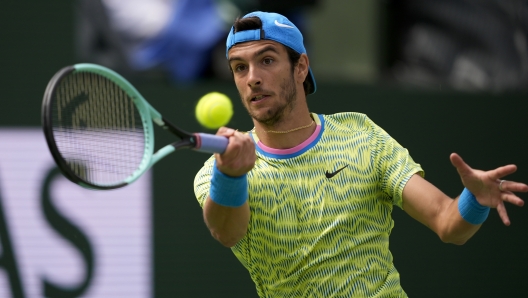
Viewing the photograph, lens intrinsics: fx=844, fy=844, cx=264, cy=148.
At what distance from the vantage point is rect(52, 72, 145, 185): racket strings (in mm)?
2936

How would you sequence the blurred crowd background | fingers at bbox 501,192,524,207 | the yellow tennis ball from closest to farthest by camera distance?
1. fingers at bbox 501,192,524,207
2. the yellow tennis ball
3. the blurred crowd background

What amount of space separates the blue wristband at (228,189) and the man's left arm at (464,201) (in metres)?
0.66

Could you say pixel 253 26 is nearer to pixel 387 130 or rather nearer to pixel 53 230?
pixel 53 230

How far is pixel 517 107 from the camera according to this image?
20.8 ft

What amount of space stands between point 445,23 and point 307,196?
4.52 meters

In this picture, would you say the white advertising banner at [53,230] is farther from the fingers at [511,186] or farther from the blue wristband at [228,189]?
the fingers at [511,186]

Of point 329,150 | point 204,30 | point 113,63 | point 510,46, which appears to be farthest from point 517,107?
point 329,150

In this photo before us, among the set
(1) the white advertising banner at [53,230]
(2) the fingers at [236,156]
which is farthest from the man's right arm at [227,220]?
(1) the white advertising banner at [53,230]

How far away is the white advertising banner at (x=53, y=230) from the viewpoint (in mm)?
5406

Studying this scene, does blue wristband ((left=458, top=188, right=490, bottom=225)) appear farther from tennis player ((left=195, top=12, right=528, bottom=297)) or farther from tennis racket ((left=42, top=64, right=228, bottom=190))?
tennis racket ((left=42, top=64, right=228, bottom=190))

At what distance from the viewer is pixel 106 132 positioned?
308 cm

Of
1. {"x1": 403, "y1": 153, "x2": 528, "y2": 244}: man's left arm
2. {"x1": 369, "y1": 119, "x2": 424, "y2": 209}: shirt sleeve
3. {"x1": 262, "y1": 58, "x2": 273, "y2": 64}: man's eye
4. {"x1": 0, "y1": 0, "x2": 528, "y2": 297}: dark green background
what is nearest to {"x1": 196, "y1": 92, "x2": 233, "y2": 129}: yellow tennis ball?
{"x1": 262, "y1": 58, "x2": 273, "y2": 64}: man's eye

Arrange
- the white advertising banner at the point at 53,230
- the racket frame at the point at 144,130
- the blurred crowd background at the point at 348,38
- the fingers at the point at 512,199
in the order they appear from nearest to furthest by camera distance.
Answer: the racket frame at the point at 144,130, the fingers at the point at 512,199, the white advertising banner at the point at 53,230, the blurred crowd background at the point at 348,38

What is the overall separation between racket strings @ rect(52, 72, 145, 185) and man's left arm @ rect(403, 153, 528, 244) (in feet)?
3.41
